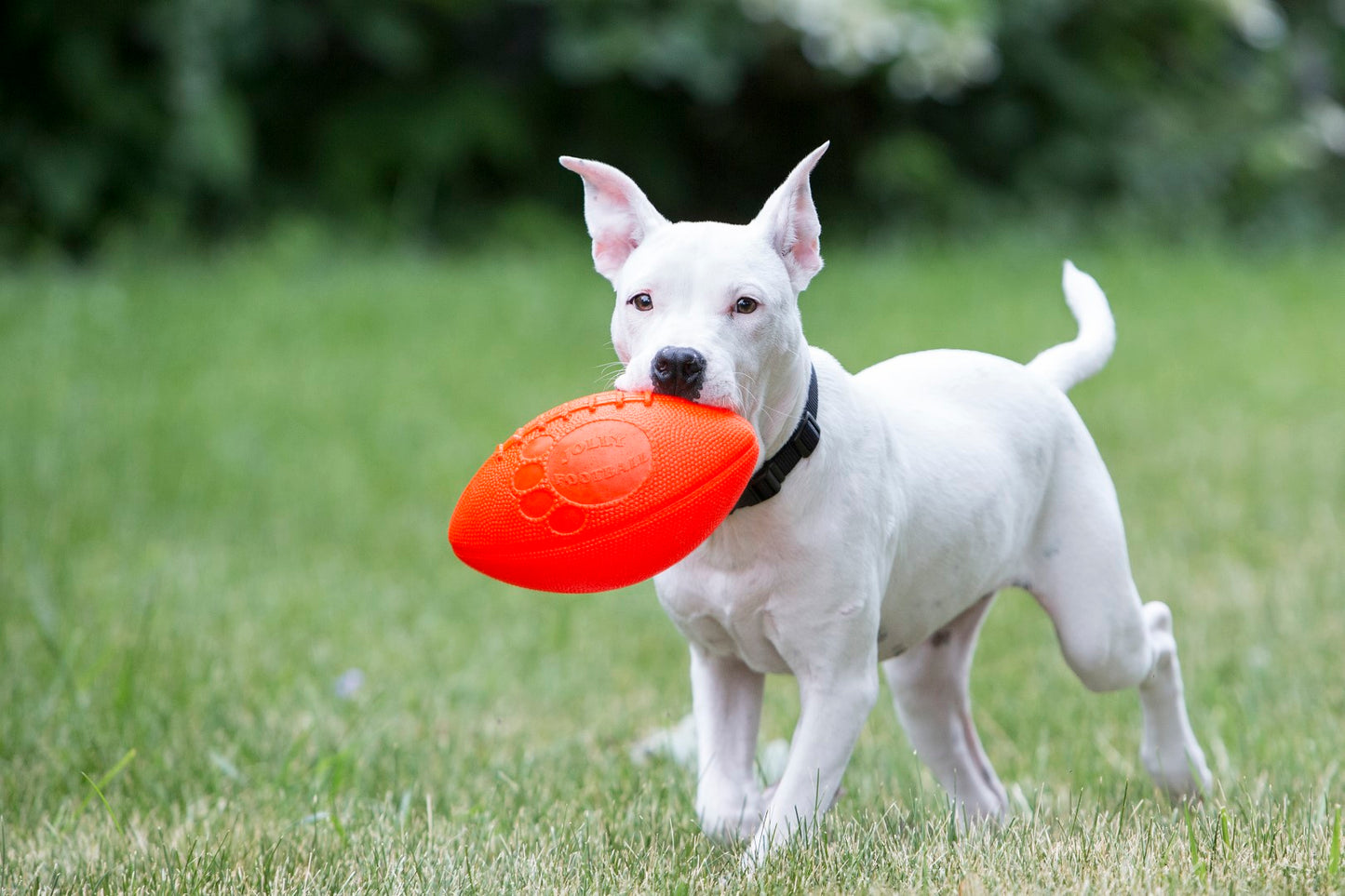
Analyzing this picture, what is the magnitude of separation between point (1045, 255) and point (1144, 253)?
0.91m

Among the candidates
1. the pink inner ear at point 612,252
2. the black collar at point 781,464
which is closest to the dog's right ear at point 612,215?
the pink inner ear at point 612,252

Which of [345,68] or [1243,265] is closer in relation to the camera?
[1243,265]

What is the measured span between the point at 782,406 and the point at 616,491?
0.44 m

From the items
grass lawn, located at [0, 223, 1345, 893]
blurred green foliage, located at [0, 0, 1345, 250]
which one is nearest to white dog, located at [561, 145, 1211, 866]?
grass lawn, located at [0, 223, 1345, 893]

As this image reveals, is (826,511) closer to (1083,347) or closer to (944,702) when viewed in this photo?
(944,702)

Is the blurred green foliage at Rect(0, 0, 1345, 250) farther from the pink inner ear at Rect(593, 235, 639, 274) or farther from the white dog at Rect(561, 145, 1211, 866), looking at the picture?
the pink inner ear at Rect(593, 235, 639, 274)

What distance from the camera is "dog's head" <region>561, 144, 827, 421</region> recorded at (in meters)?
2.83

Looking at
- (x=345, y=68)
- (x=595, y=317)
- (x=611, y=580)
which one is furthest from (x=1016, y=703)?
(x=345, y=68)

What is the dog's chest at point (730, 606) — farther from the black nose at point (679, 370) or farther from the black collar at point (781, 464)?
the black nose at point (679, 370)

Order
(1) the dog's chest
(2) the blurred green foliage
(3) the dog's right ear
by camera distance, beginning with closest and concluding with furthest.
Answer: (1) the dog's chest → (3) the dog's right ear → (2) the blurred green foliage

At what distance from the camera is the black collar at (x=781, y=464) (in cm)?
303

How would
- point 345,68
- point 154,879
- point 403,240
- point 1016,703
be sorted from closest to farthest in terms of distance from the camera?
1. point 154,879
2. point 1016,703
3. point 403,240
4. point 345,68

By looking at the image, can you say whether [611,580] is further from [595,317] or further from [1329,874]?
[595,317]

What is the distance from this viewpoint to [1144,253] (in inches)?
509
